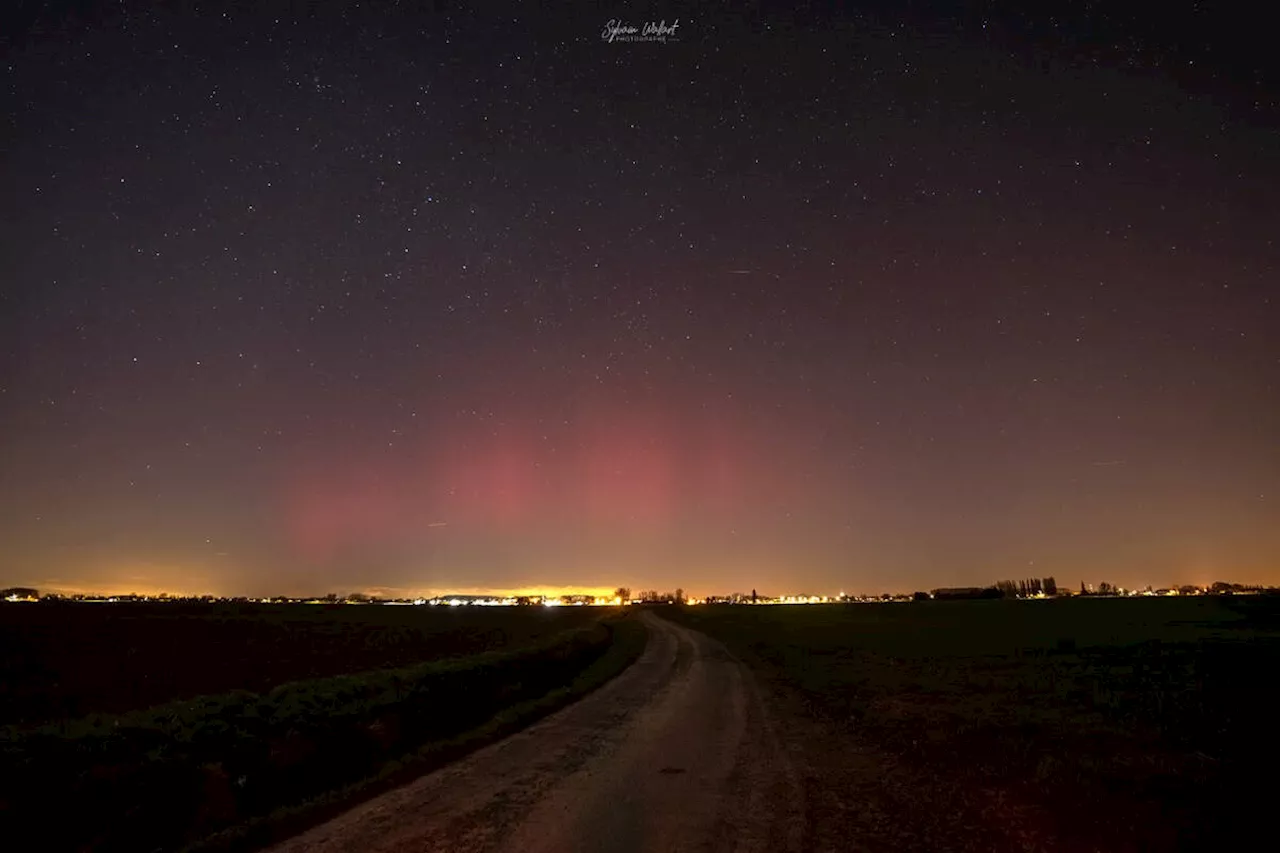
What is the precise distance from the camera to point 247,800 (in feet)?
33.8

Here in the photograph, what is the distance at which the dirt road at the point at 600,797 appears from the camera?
889 centimetres

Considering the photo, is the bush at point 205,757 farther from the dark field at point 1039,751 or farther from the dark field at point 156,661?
the dark field at point 156,661

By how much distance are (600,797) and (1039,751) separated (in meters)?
9.82

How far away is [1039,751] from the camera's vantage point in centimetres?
1530

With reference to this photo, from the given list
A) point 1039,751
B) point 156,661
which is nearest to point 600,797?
point 1039,751

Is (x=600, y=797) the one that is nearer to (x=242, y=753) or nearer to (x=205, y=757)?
(x=242, y=753)

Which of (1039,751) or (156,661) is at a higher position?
(1039,751)

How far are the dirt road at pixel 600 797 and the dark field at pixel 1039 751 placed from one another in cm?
96

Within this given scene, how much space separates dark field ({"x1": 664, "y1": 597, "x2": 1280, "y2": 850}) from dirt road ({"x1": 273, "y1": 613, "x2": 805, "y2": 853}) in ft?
3.16

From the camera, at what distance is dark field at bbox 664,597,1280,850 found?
9992 millimetres

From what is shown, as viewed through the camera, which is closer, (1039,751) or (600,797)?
(600,797)

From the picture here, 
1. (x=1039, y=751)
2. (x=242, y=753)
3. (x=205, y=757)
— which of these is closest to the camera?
(x=205, y=757)

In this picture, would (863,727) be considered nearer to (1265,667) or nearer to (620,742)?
(620,742)

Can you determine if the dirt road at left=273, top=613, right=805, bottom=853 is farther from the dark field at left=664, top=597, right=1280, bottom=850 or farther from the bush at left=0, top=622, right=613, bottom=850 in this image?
the bush at left=0, top=622, right=613, bottom=850
